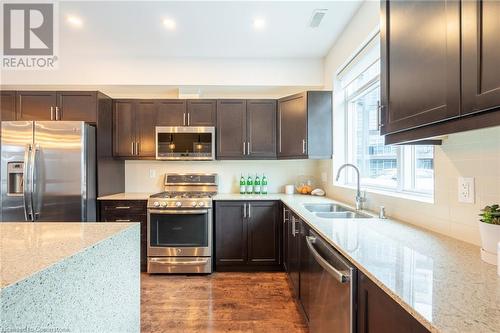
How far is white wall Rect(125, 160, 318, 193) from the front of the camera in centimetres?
392

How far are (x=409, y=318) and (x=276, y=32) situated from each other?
289cm

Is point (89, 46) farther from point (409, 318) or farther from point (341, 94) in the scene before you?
point (409, 318)

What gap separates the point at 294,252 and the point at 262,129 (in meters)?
1.76

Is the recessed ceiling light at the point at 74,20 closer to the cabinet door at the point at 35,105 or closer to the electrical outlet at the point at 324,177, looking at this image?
the cabinet door at the point at 35,105

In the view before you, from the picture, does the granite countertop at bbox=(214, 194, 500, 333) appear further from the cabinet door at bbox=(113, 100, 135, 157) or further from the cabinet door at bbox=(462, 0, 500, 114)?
the cabinet door at bbox=(113, 100, 135, 157)

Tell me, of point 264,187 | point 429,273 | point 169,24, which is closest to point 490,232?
point 429,273

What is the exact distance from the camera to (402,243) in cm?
131

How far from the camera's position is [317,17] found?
2639 millimetres

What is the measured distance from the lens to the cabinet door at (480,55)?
785mm

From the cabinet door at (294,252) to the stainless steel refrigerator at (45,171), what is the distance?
230cm

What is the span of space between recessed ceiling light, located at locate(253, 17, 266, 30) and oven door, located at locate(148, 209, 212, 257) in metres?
2.13

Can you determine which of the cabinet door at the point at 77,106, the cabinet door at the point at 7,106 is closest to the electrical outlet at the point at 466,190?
the cabinet door at the point at 77,106

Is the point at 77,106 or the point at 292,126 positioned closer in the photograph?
the point at 77,106

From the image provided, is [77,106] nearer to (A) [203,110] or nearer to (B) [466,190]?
(A) [203,110]
